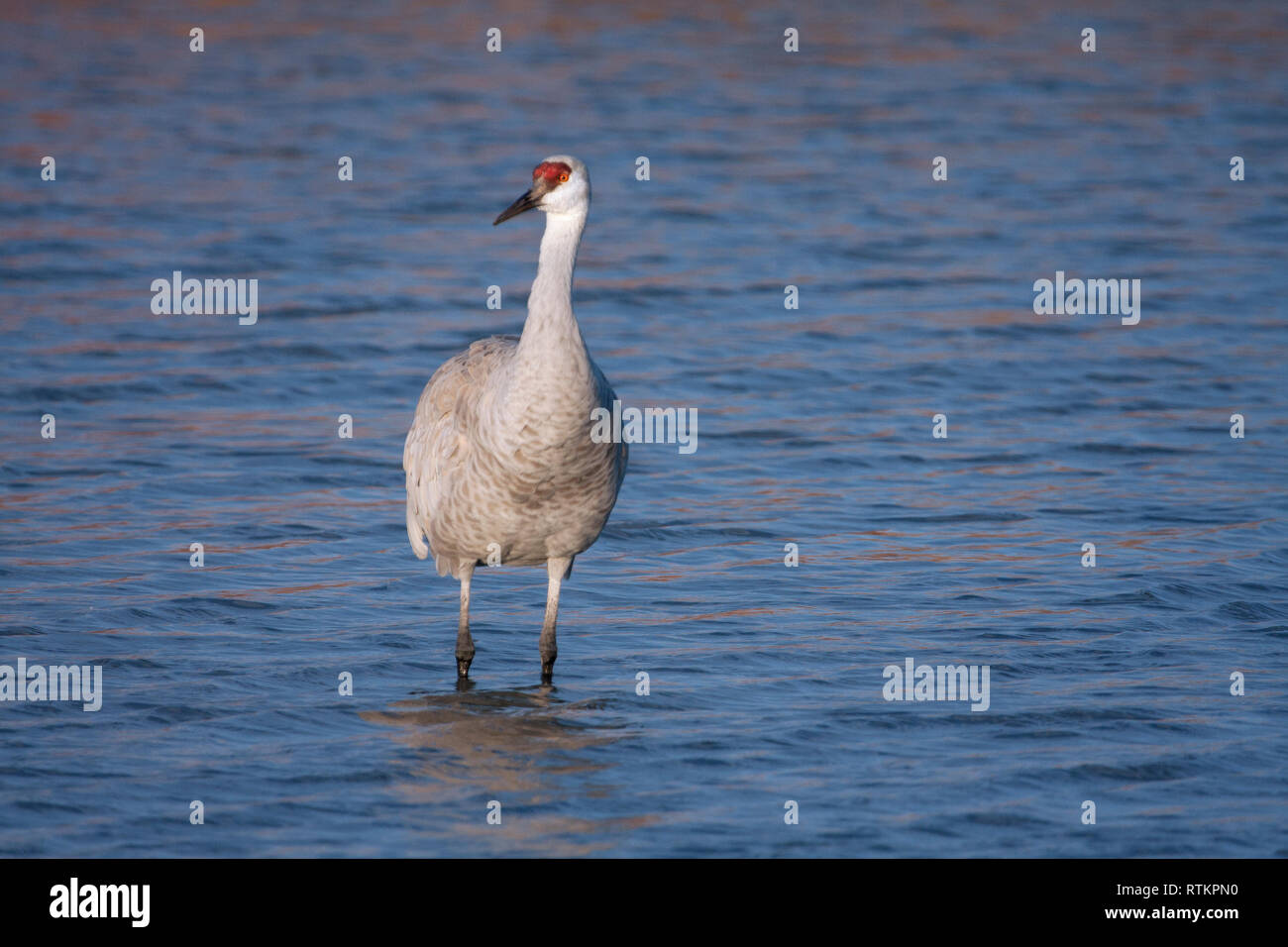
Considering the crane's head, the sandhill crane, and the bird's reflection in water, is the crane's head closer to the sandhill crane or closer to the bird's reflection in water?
the sandhill crane

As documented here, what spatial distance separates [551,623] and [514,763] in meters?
1.35

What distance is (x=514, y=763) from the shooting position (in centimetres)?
891

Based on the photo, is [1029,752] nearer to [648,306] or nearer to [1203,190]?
[648,306]

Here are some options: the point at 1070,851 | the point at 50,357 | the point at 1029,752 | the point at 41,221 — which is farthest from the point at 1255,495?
the point at 41,221

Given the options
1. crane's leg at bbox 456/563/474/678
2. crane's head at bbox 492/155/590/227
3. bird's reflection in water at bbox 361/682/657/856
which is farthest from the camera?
crane's leg at bbox 456/563/474/678

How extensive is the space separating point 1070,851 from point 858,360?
9.90 meters

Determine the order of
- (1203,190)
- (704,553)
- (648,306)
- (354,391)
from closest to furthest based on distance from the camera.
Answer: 1. (704,553)
2. (354,391)
3. (648,306)
4. (1203,190)

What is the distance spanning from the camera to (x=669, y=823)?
8188 mm

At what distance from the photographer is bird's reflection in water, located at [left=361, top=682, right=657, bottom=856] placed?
8.12 meters

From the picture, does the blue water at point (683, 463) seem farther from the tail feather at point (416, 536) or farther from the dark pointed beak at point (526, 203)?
the dark pointed beak at point (526, 203)

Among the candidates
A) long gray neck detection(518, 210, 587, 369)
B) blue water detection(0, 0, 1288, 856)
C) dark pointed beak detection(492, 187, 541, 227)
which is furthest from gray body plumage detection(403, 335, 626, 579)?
blue water detection(0, 0, 1288, 856)

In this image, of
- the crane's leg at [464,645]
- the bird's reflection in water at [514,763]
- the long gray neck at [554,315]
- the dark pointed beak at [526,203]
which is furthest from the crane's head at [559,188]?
the bird's reflection in water at [514,763]

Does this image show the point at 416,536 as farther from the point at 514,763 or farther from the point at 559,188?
the point at 559,188

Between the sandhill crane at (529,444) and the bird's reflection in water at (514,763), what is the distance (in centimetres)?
49
